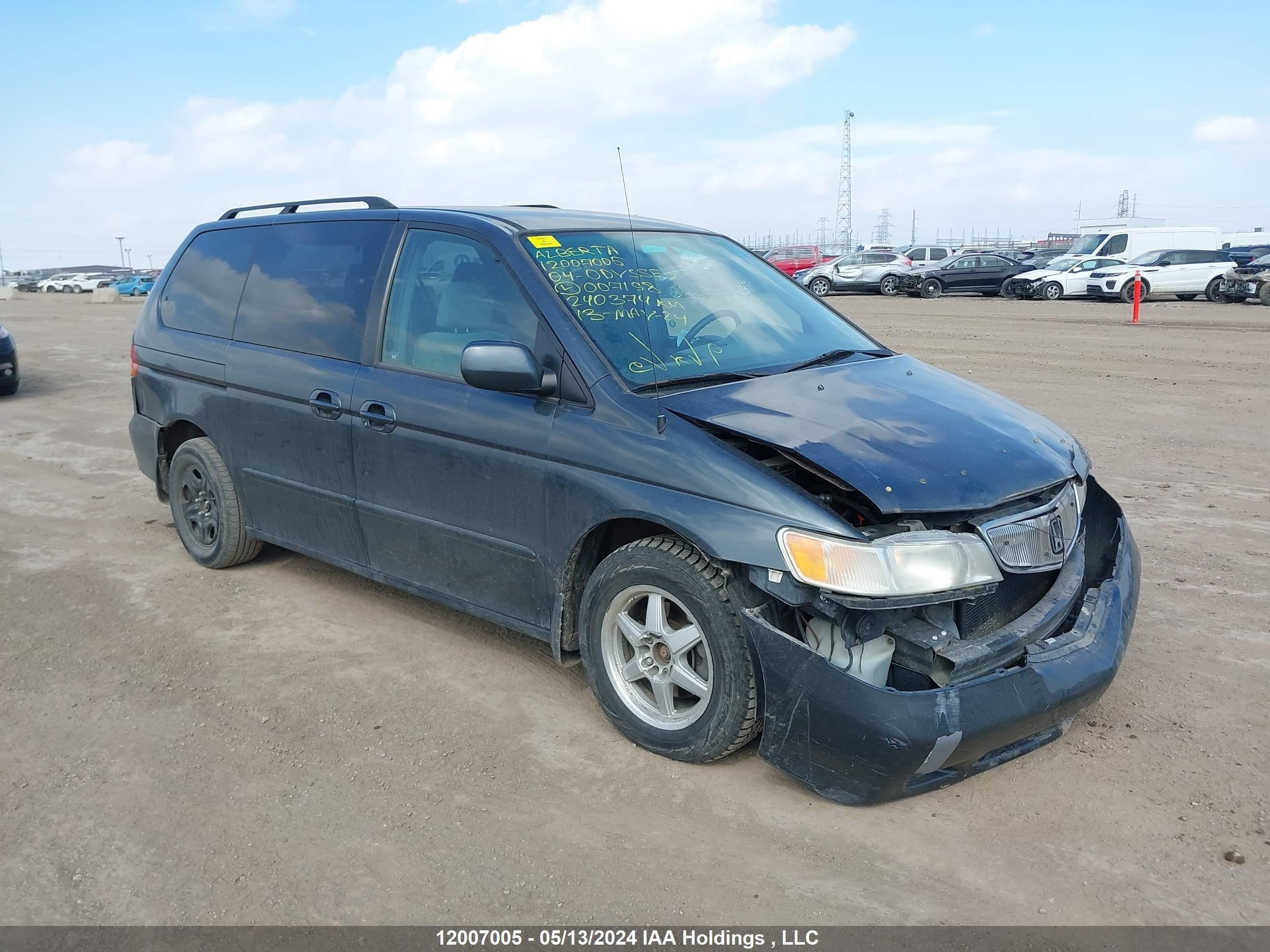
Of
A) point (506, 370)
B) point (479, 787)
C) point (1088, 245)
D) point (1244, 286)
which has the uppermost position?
point (1088, 245)

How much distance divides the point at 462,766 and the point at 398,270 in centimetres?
207

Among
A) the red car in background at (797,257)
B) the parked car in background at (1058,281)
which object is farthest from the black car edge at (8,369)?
the red car in background at (797,257)

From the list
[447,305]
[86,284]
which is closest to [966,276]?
[447,305]

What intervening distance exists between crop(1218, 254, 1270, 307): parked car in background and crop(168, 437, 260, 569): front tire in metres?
25.5

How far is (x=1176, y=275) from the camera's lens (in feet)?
86.3

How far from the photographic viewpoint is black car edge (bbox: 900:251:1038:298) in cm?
3012

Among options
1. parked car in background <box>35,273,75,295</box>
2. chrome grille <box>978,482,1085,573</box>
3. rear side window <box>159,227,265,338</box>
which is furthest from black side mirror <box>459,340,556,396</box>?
parked car in background <box>35,273,75,295</box>

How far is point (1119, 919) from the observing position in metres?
2.77

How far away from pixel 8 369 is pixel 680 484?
11708 mm

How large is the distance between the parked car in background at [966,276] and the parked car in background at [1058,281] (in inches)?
33.3

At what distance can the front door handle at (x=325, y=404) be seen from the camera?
4.49m

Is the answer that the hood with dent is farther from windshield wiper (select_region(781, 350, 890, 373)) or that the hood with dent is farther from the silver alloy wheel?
the silver alloy wheel

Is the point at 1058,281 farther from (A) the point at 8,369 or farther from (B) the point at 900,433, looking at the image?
(B) the point at 900,433

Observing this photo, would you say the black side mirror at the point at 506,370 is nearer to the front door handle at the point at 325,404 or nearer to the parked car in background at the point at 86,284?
the front door handle at the point at 325,404
